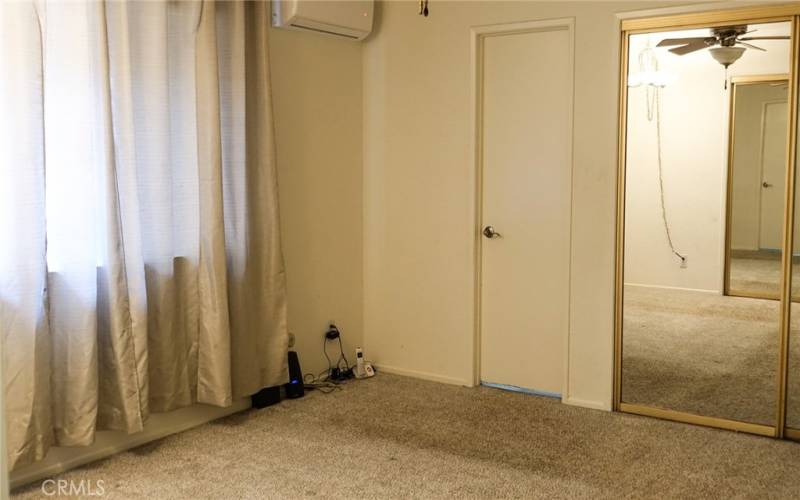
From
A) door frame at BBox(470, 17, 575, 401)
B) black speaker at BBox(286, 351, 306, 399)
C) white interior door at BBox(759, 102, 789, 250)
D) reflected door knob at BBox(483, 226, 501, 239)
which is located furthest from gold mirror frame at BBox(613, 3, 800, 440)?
black speaker at BBox(286, 351, 306, 399)

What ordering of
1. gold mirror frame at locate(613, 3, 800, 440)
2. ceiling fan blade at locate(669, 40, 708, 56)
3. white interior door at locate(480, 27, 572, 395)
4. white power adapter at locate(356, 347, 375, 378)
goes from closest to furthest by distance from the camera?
gold mirror frame at locate(613, 3, 800, 440) < ceiling fan blade at locate(669, 40, 708, 56) < white interior door at locate(480, 27, 572, 395) < white power adapter at locate(356, 347, 375, 378)

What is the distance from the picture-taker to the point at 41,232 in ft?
9.36

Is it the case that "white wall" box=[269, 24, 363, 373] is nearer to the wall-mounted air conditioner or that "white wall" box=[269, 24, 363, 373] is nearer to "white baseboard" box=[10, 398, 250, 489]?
the wall-mounted air conditioner

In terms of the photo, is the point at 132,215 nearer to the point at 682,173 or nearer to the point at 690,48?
the point at 682,173

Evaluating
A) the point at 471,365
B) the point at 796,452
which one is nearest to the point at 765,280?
the point at 796,452

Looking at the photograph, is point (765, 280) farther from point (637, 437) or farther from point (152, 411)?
point (152, 411)

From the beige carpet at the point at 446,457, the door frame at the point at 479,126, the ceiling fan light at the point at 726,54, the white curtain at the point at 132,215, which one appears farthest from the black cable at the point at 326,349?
the ceiling fan light at the point at 726,54

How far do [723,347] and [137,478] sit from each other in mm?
2799

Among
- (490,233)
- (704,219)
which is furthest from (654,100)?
(490,233)

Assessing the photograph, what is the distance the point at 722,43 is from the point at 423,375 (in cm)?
242

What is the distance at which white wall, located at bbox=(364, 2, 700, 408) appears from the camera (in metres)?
3.85

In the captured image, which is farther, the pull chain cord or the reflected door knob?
the reflected door knob

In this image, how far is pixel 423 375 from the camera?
176 inches

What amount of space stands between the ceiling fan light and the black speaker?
265cm
